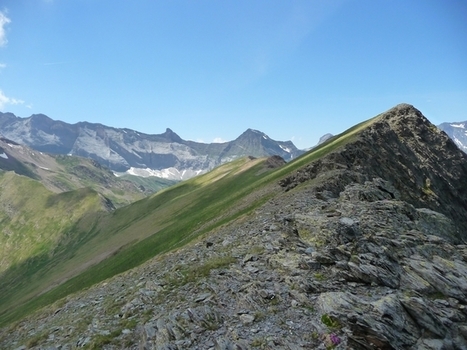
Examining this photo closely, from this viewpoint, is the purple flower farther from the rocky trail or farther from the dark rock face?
the dark rock face

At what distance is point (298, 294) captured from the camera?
20734mm

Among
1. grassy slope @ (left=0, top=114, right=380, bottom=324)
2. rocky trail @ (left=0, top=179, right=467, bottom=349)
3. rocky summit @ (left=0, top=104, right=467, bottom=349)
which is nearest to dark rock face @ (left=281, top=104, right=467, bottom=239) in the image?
grassy slope @ (left=0, top=114, right=380, bottom=324)

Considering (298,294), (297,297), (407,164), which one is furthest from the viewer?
(407,164)

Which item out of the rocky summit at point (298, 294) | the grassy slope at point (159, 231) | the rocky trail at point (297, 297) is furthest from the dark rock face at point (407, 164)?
the rocky trail at point (297, 297)

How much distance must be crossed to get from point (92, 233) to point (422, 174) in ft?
557

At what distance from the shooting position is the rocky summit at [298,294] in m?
17.9

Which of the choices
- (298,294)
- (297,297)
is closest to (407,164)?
(298,294)

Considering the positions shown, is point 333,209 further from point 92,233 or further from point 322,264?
point 92,233

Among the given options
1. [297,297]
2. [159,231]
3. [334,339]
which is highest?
[159,231]

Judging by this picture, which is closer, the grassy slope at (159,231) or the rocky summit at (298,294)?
the rocky summit at (298,294)

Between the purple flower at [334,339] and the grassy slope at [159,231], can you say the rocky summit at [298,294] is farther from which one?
the grassy slope at [159,231]

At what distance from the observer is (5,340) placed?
29953mm

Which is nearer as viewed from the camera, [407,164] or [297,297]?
[297,297]

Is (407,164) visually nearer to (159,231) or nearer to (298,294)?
(159,231)
